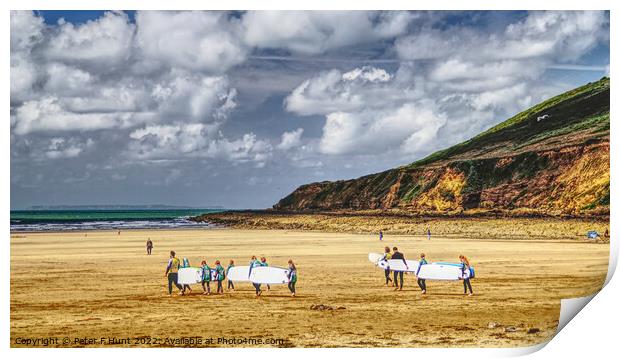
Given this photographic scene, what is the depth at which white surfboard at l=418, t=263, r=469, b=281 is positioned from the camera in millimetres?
11525

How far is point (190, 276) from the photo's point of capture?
36.8 ft

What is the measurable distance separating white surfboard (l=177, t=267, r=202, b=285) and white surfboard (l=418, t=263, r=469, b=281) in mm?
3886

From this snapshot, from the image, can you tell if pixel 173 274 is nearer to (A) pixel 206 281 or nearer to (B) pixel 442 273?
(A) pixel 206 281

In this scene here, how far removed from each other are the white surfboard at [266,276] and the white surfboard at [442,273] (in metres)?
2.45

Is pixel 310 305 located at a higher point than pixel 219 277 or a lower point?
lower

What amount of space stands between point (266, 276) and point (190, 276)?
1.31 m

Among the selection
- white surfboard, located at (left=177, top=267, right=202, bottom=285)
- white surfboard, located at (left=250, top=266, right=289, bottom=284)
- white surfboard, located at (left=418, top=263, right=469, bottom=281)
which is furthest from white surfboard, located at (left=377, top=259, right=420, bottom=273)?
white surfboard, located at (left=177, top=267, right=202, bottom=285)

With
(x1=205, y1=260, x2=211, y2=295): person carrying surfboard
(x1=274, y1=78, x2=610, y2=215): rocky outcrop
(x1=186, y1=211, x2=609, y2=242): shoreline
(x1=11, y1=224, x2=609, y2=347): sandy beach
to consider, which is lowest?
(x1=11, y1=224, x2=609, y2=347): sandy beach

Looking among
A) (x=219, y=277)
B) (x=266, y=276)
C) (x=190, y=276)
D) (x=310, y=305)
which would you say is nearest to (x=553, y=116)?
(x=310, y=305)

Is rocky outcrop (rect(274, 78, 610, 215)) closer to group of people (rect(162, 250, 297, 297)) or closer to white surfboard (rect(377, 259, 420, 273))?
white surfboard (rect(377, 259, 420, 273))

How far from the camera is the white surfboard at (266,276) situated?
36.9 feet

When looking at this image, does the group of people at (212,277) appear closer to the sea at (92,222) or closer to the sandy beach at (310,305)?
the sandy beach at (310,305)

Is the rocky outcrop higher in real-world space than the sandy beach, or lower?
higher

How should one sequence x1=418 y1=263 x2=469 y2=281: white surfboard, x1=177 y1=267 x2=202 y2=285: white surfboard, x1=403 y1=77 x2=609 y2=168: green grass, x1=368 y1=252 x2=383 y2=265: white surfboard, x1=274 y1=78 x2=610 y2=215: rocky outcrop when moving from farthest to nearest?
1. x1=274 y1=78 x2=610 y2=215: rocky outcrop
2. x1=403 y1=77 x2=609 y2=168: green grass
3. x1=368 y1=252 x2=383 y2=265: white surfboard
4. x1=418 y1=263 x2=469 y2=281: white surfboard
5. x1=177 y1=267 x2=202 y2=285: white surfboard
